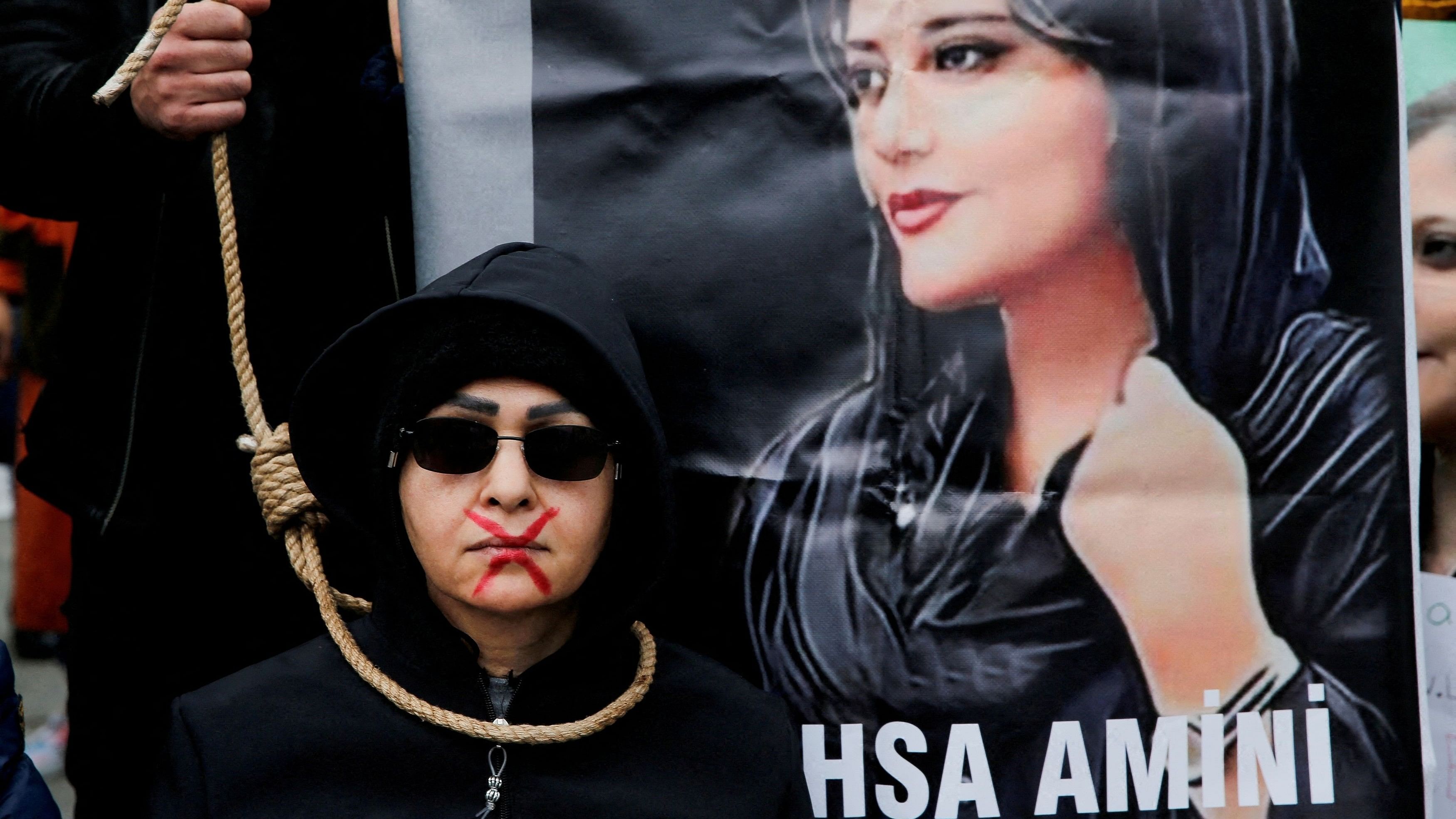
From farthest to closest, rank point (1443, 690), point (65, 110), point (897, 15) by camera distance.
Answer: point (1443, 690) → point (897, 15) → point (65, 110)

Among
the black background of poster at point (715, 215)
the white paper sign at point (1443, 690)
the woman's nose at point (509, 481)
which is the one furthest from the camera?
the white paper sign at point (1443, 690)

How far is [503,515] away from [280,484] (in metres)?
0.44

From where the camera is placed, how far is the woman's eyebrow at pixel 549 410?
1869 mm

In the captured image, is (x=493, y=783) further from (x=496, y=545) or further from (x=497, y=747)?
(x=496, y=545)

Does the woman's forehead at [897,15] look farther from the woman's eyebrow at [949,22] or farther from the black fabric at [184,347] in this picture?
the black fabric at [184,347]

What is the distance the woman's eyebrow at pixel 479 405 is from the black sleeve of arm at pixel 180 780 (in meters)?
0.52

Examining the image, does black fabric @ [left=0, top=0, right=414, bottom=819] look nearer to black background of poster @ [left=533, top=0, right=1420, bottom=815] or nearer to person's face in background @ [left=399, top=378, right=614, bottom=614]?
black background of poster @ [left=533, top=0, right=1420, bottom=815]

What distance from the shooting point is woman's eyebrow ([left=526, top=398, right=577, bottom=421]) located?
1869mm

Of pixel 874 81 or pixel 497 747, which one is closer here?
pixel 497 747

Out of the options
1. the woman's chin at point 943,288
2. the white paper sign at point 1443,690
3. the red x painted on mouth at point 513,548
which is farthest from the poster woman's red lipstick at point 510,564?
the white paper sign at point 1443,690

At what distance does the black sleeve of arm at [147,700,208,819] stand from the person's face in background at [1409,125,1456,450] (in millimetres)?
2030

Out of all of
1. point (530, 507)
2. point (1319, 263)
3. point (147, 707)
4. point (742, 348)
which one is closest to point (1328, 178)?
point (1319, 263)

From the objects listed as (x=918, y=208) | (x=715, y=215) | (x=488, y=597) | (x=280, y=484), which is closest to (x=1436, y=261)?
(x=918, y=208)

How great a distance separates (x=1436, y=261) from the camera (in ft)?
8.69
